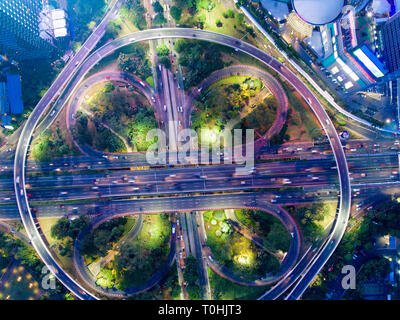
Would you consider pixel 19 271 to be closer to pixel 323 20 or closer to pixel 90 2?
pixel 90 2

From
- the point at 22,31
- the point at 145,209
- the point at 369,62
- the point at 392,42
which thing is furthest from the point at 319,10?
the point at 22,31

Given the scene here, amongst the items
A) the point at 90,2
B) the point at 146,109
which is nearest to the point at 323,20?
the point at 146,109

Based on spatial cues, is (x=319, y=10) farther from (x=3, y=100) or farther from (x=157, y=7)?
(x=3, y=100)

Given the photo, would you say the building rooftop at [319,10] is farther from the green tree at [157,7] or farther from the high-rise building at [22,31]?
the high-rise building at [22,31]

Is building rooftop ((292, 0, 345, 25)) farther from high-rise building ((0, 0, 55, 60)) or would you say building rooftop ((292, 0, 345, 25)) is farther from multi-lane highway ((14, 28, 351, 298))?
→ high-rise building ((0, 0, 55, 60))

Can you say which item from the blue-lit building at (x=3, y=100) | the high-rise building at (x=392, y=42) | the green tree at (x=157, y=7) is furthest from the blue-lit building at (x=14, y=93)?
the high-rise building at (x=392, y=42)

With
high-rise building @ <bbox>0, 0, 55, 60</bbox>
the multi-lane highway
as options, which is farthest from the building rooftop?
high-rise building @ <bbox>0, 0, 55, 60</bbox>
